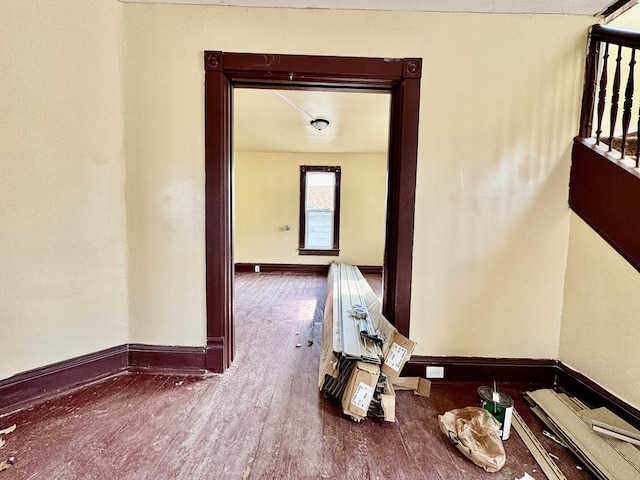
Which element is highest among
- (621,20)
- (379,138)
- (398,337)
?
(621,20)

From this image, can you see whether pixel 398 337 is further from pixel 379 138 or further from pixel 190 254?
pixel 379 138

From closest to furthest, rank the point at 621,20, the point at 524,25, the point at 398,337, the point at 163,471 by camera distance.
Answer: the point at 163,471
the point at 398,337
the point at 524,25
the point at 621,20

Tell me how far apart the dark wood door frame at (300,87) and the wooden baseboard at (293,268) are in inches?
170

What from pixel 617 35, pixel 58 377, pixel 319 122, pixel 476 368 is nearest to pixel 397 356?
pixel 476 368

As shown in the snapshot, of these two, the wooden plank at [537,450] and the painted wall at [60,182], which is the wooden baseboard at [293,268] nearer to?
the painted wall at [60,182]

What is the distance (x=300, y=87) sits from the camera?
88.6 inches

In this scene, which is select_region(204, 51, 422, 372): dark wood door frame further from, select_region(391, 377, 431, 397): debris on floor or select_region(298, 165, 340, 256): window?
select_region(298, 165, 340, 256): window

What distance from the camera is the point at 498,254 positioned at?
2.22 meters

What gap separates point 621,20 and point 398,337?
10.9 ft

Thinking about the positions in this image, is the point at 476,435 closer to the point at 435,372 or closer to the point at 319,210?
the point at 435,372

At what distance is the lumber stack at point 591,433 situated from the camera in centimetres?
147

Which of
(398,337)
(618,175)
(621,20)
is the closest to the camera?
(618,175)

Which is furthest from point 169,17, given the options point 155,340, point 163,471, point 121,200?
point 163,471

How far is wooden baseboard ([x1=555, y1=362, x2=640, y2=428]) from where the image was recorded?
5.84 feet
